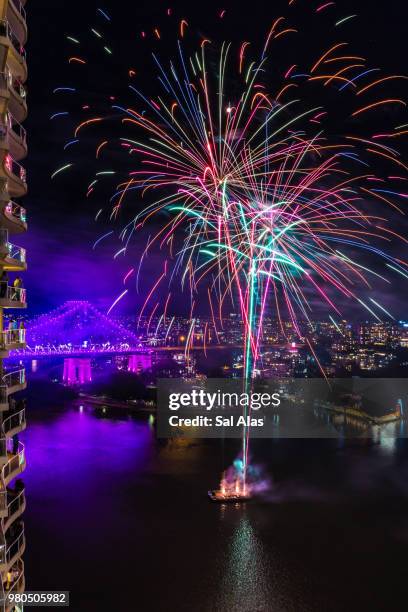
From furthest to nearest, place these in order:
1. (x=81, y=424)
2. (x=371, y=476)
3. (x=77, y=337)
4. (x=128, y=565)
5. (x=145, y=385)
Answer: (x=77, y=337) < (x=145, y=385) < (x=81, y=424) < (x=371, y=476) < (x=128, y=565)

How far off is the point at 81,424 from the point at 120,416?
1.84m

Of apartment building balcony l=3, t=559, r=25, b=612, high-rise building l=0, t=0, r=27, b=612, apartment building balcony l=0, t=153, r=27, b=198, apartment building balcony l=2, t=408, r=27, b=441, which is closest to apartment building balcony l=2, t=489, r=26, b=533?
high-rise building l=0, t=0, r=27, b=612

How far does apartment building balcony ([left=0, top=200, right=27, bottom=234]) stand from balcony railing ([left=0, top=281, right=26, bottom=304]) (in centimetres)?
31

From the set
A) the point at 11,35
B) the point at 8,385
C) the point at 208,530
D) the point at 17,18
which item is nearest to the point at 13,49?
the point at 11,35

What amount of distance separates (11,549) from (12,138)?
214 cm

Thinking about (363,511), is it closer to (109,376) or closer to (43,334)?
(109,376)

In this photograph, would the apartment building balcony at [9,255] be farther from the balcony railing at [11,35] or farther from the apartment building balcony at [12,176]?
the balcony railing at [11,35]

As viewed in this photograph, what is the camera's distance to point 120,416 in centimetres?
1688

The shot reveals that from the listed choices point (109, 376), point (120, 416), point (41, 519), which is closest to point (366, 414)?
point (120, 416)

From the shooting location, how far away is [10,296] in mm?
2975

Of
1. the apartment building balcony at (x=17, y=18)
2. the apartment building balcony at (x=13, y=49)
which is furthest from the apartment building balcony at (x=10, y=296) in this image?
the apartment building balcony at (x=17, y=18)

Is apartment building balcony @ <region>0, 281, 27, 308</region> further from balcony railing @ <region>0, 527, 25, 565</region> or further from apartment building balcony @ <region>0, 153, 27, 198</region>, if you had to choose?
balcony railing @ <region>0, 527, 25, 565</region>

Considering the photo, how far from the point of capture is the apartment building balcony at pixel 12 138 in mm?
2686

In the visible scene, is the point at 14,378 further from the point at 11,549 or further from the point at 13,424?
the point at 11,549
